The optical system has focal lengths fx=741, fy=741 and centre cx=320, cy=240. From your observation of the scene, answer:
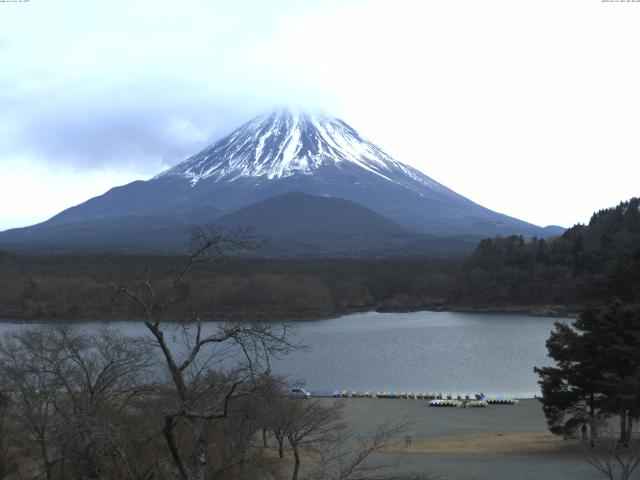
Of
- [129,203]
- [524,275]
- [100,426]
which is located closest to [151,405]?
[100,426]

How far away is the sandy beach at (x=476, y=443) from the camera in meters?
10.5

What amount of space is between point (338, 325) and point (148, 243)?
5361 cm

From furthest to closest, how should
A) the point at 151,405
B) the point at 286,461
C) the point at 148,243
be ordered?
the point at 148,243 → the point at 286,461 → the point at 151,405

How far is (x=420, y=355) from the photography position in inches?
1111

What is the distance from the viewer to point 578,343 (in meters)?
12.0

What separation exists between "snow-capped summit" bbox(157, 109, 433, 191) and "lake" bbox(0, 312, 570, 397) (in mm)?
93679

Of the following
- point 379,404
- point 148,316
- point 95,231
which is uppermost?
point 95,231

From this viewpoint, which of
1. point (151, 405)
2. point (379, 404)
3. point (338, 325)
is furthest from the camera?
point (338, 325)

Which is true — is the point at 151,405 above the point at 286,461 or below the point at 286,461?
above

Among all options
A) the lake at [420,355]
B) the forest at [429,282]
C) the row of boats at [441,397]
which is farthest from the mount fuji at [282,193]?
the row of boats at [441,397]

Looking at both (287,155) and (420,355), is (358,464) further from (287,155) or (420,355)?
(287,155)

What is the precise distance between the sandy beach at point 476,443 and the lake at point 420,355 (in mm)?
2307

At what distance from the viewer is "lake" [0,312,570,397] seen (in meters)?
22.6

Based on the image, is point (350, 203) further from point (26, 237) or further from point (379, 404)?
point (379, 404)
